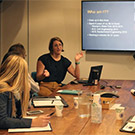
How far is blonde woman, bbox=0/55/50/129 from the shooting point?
7.38ft

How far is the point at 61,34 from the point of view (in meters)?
6.21

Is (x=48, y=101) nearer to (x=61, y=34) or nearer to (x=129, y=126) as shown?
(x=129, y=126)

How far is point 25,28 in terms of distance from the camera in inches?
251

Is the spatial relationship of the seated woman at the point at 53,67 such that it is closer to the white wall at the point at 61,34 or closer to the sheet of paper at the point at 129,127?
the white wall at the point at 61,34

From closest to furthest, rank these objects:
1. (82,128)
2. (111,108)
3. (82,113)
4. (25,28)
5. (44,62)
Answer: (82,128), (82,113), (111,108), (44,62), (25,28)

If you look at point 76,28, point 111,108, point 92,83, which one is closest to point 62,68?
point 92,83

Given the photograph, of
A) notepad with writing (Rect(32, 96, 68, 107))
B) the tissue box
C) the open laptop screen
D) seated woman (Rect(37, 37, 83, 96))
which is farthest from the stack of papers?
seated woman (Rect(37, 37, 83, 96))

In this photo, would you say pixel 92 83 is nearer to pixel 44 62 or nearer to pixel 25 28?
pixel 44 62

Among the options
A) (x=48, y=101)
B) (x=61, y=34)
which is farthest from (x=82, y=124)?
(x=61, y=34)

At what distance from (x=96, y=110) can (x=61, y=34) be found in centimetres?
395

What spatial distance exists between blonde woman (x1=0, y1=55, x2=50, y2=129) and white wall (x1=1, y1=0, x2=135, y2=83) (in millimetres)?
3793

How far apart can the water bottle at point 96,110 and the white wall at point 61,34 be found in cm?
365

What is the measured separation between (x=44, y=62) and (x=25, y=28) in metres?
1.76

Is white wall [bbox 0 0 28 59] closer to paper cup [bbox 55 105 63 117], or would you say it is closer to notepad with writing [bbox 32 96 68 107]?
notepad with writing [bbox 32 96 68 107]
